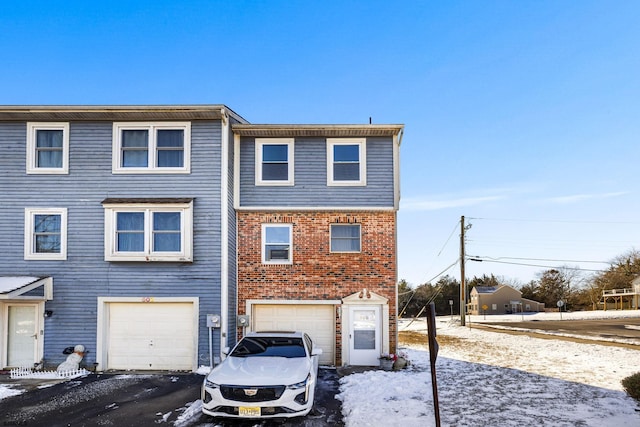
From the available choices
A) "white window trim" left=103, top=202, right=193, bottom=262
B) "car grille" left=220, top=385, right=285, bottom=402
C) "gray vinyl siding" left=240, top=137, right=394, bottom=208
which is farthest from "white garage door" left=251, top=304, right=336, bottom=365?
"car grille" left=220, top=385, right=285, bottom=402

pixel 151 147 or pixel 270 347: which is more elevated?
pixel 151 147

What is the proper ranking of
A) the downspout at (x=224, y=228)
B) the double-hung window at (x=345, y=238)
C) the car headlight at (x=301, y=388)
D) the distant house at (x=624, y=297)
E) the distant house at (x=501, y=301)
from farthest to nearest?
the distant house at (x=501, y=301) → the distant house at (x=624, y=297) → the double-hung window at (x=345, y=238) → the downspout at (x=224, y=228) → the car headlight at (x=301, y=388)

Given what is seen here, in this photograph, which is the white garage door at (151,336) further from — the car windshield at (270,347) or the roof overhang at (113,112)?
the roof overhang at (113,112)

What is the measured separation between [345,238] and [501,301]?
61589 mm

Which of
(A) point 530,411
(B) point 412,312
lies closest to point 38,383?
(A) point 530,411

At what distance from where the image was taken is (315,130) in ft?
47.8

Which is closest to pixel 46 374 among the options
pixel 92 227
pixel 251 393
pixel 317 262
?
pixel 92 227

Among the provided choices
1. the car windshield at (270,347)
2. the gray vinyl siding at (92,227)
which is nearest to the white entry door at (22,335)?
the gray vinyl siding at (92,227)

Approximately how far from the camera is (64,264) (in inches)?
534

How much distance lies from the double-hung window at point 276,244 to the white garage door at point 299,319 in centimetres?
140

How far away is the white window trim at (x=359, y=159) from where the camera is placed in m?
14.7

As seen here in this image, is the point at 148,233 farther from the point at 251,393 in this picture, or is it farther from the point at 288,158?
the point at 251,393

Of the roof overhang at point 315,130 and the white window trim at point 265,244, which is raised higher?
the roof overhang at point 315,130

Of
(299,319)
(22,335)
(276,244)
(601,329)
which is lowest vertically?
(601,329)
